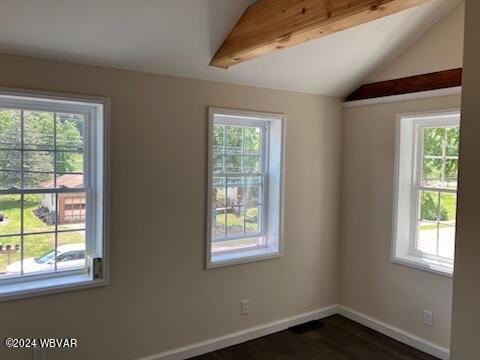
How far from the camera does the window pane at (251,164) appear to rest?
352 cm

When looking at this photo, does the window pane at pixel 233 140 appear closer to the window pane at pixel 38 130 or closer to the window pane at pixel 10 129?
the window pane at pixel 38 130

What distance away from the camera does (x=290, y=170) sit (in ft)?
11.7

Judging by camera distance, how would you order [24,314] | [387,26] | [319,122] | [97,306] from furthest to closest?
[319,122] < [387,26] < [97,306] < [24,314]

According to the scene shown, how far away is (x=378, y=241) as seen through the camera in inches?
141

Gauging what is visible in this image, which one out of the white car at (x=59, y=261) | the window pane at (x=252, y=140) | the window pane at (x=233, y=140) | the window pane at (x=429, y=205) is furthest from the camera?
the window pane at (x=252, y=140)

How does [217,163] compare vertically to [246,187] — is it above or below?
above

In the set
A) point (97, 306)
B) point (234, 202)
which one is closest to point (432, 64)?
point (234, 202)

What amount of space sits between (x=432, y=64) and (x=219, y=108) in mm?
1782

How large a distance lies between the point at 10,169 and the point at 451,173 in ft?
10.9

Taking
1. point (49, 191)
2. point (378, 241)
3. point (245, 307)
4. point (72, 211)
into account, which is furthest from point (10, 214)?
point (378, 241)

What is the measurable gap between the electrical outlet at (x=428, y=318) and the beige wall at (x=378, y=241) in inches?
1.3

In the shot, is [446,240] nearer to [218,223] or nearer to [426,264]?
[426,264]

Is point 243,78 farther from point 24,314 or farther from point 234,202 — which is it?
point 24,314

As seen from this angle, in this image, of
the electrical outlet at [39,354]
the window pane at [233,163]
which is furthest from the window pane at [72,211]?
the window pane at [233,163]
